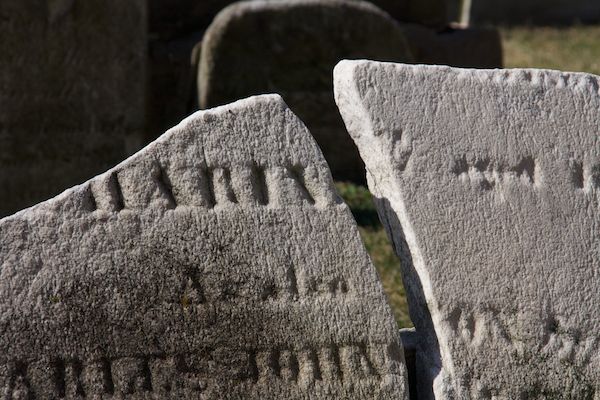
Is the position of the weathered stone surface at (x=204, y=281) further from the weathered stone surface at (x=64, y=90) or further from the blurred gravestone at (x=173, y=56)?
the blurred gravestone at (x=173, y=56)

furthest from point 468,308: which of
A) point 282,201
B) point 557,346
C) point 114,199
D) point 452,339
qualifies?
point 114,199

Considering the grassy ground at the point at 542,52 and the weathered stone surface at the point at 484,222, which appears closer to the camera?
the weathered stone surface at the point at 484,222

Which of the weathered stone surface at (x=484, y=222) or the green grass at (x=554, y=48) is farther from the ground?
the green grass at (x=554, y=48)

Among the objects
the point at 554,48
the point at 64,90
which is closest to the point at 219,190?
the point at 64,90

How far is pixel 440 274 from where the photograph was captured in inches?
95.5

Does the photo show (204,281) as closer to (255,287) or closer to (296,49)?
(255,287)

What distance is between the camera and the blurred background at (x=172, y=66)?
206 inches

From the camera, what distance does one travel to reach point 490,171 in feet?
8.35

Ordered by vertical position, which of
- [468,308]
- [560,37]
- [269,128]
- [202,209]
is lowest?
[468,308]

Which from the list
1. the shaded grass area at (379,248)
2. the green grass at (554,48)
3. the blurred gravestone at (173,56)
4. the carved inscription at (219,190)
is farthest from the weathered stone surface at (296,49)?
the carved inscription at (219,190)

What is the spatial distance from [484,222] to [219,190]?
602 millimetres

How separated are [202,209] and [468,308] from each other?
62cm

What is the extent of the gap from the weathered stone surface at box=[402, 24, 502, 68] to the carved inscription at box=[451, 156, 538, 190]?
13.4 feet

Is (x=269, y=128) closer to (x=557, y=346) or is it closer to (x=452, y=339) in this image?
(x=452, y=339)
